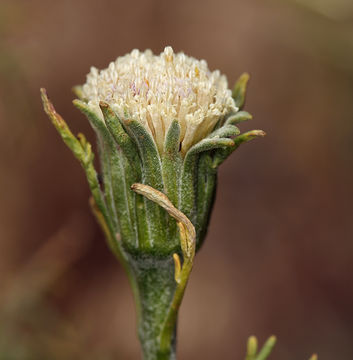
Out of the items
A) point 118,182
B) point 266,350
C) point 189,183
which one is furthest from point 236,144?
point 266,350

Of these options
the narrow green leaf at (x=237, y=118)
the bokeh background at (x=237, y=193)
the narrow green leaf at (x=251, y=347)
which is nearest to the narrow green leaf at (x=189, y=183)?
the narrow green leaf at (x=237, y=118)

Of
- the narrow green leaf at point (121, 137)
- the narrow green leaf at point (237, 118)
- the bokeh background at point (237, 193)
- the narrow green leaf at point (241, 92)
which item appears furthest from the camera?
the bokeh background at point (237, 193)

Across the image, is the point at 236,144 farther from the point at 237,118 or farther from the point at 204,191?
the point at 204,191

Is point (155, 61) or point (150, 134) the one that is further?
point (155, 61)

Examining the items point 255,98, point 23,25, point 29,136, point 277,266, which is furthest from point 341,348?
point 23,25

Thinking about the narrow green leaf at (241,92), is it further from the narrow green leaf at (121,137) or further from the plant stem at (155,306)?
the plant stem at (155,306)

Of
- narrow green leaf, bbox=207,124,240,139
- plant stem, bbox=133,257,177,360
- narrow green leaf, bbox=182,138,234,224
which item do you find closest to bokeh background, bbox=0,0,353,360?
plant stem, bbox=133,257,177,360

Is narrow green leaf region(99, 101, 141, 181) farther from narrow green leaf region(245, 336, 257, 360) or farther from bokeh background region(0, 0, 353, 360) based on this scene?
bokeh background region(0, 0, 353, 360)

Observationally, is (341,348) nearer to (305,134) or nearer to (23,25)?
(305,134)
